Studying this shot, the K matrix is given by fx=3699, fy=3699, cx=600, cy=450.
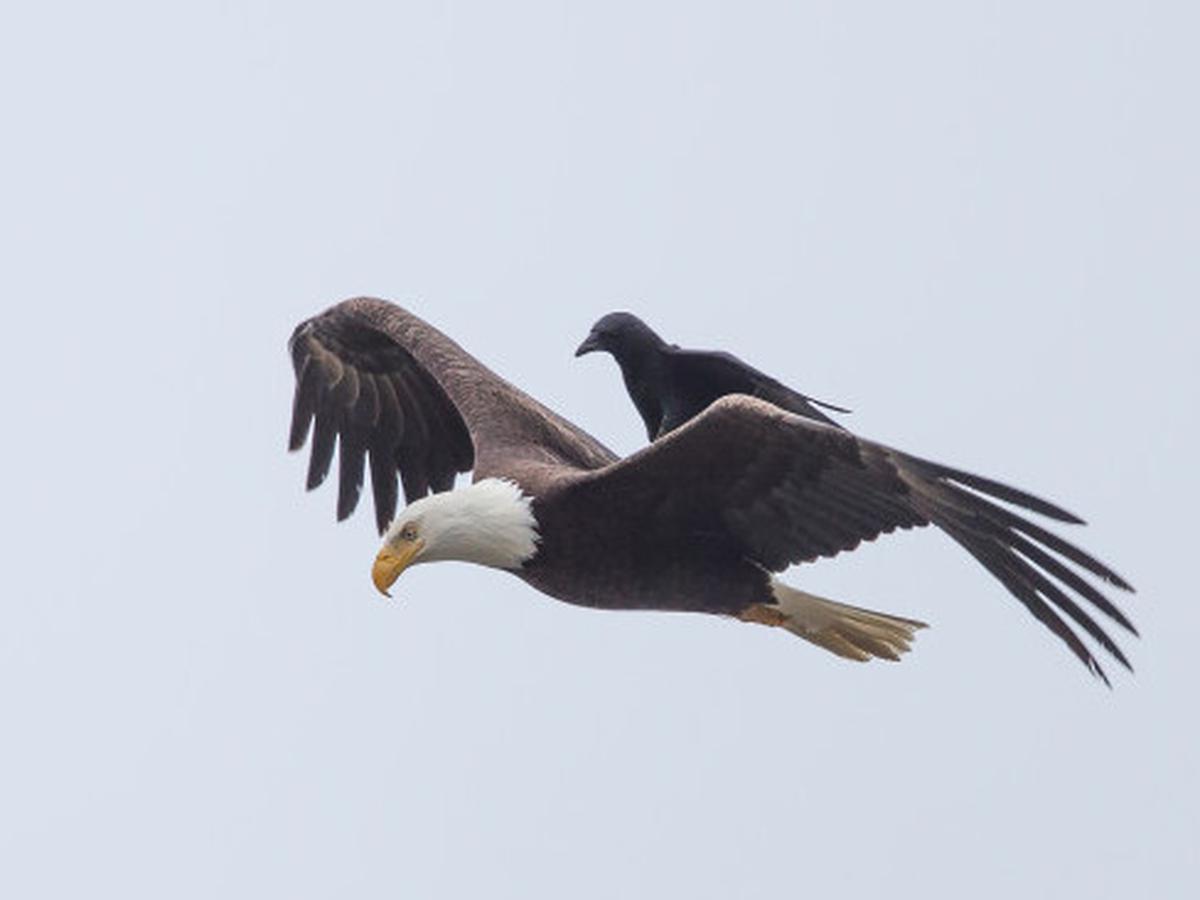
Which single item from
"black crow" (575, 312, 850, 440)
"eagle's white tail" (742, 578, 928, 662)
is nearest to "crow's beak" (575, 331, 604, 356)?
"black crow" (575, 312, 850, 440)

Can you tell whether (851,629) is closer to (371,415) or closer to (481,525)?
(481,525)

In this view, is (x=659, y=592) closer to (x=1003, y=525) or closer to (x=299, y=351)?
(x=1003, y=525)

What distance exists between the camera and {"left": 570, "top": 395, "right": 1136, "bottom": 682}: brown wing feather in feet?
34.7

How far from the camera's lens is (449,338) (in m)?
13.6

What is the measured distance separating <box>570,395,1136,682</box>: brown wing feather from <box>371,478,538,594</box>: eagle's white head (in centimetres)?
31

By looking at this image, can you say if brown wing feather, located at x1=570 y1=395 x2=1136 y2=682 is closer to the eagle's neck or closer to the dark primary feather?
the eagle's neck

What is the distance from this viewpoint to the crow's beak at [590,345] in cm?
1385

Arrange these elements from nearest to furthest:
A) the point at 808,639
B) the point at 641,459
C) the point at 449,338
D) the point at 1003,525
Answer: the point at 1003,525 → the point at 641,459 → the point at 808,639 → the point at 449,338

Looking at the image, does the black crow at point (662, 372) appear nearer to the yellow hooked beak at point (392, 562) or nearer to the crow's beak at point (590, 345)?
the crow's beak at point (590, 345)

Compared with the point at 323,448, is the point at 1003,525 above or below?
below

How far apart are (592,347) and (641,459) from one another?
2.52m

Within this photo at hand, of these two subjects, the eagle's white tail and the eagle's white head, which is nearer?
the eagle's white head

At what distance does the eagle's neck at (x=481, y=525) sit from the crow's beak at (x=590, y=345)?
188 centimetres

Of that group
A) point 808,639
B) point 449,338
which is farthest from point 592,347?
point 808,639
